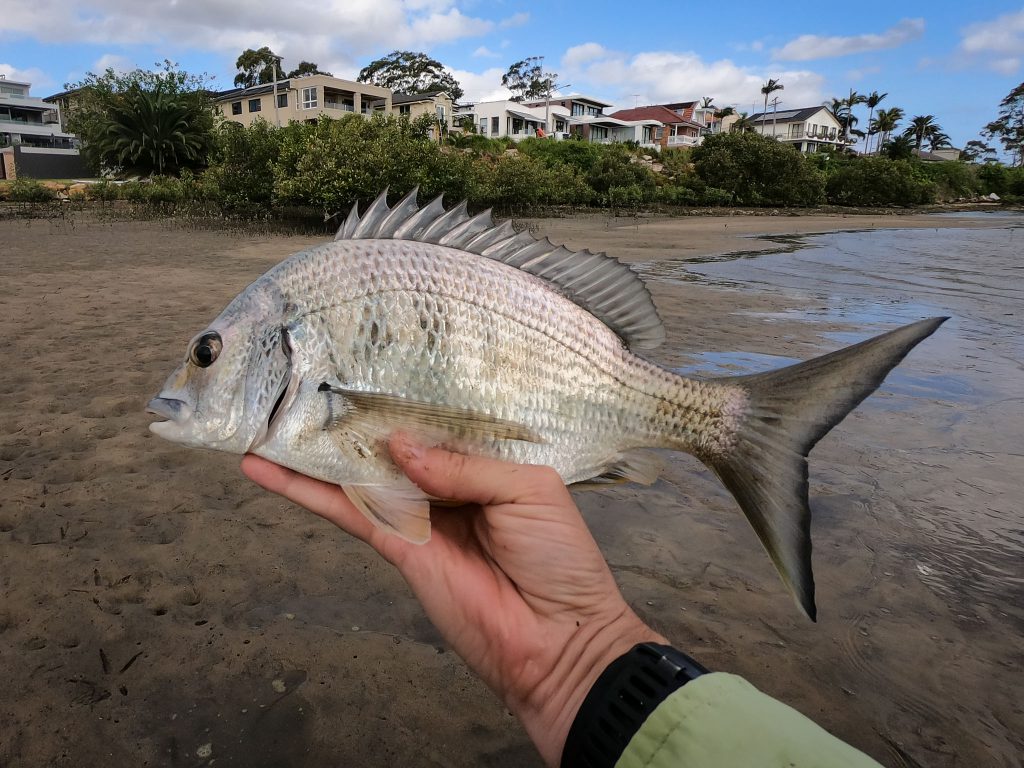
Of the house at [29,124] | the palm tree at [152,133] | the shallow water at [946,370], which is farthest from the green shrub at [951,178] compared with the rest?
the house at [29,124]

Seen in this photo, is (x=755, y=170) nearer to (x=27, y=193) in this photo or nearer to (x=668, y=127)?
(x=668, y=127)

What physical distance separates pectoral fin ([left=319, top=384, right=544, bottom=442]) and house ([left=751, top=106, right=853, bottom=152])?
10963cm

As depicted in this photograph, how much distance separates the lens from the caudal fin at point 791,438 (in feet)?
5.35

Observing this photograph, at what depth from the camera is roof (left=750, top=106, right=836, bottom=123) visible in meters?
99.2

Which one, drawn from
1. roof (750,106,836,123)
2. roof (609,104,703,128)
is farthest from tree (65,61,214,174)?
roof (750,106,836,123)

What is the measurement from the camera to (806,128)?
9906 cm

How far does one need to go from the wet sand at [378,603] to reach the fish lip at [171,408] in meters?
1.41

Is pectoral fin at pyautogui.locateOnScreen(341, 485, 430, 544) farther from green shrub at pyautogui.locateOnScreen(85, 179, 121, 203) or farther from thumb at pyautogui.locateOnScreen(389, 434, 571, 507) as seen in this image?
green shrub at pyautogui.locateOnScreen(85, 179, 121, 203)

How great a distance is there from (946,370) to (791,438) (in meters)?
7.41

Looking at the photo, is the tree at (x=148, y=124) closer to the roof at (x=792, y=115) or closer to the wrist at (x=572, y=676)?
the wrist at (x=572, y=676)

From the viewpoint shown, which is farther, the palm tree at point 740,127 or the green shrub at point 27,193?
the palm tree at point 740,127

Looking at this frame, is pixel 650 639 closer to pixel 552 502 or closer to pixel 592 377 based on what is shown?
pixel 552 502

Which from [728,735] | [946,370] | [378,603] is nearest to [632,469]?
[728,735]

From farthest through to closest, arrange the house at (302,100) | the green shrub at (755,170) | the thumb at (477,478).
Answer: the house at (302,100) < the green shrub at (755,170) < the thumb at (477,478)
